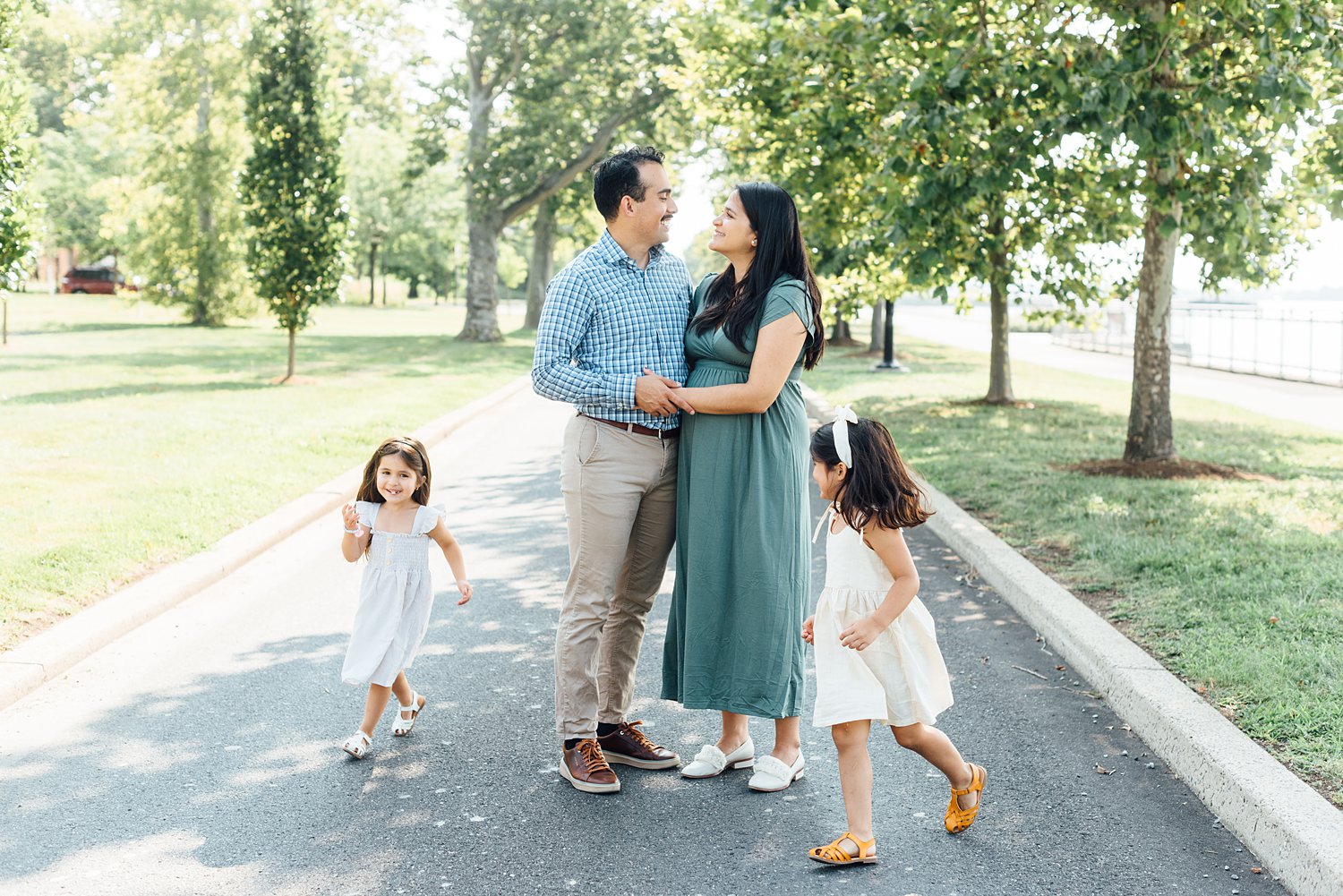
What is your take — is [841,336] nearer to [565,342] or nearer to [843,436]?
[565,342]

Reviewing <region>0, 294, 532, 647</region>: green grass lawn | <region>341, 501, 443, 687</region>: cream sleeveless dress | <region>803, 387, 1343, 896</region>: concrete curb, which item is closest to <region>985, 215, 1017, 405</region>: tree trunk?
<region>0, 294, 532, 647</region>: green grass lawn

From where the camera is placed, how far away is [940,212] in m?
10.6

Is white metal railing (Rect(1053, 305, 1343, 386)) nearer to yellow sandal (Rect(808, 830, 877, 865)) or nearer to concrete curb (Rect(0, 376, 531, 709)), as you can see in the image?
concrete curb (Rect(0, 376, 531, 709))

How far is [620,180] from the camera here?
4238mm

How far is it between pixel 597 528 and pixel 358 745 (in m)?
1.19

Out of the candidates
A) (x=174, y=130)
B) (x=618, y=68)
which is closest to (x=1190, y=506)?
(x=618, y=68)

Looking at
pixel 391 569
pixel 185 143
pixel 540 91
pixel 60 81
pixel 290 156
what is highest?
pixel 60 81

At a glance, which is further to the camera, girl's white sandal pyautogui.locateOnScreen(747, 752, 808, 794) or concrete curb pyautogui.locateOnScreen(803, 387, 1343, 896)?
girl's white sandal pyautogui.locateOnScreen(747, 752, 808, 794)

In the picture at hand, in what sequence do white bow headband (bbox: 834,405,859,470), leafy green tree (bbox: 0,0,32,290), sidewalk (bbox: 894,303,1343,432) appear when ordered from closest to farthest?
white bow headband (bbox: 834,405,859,470) < leafy green tree (bbox: 0,0,32,290) < sidewalk (bbox: 894,303,1343,432)

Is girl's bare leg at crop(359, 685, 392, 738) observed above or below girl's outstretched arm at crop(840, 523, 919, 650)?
below

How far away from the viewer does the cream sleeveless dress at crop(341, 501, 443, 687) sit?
459cm

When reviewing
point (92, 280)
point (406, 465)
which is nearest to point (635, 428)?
point (406, 465)

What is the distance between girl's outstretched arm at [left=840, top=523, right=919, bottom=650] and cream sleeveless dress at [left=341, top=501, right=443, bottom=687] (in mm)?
1742

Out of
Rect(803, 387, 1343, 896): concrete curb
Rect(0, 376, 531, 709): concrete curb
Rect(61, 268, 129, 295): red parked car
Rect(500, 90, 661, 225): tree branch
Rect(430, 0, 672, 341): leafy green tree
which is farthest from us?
Rect(61, 268, 129, 295): red parked car
